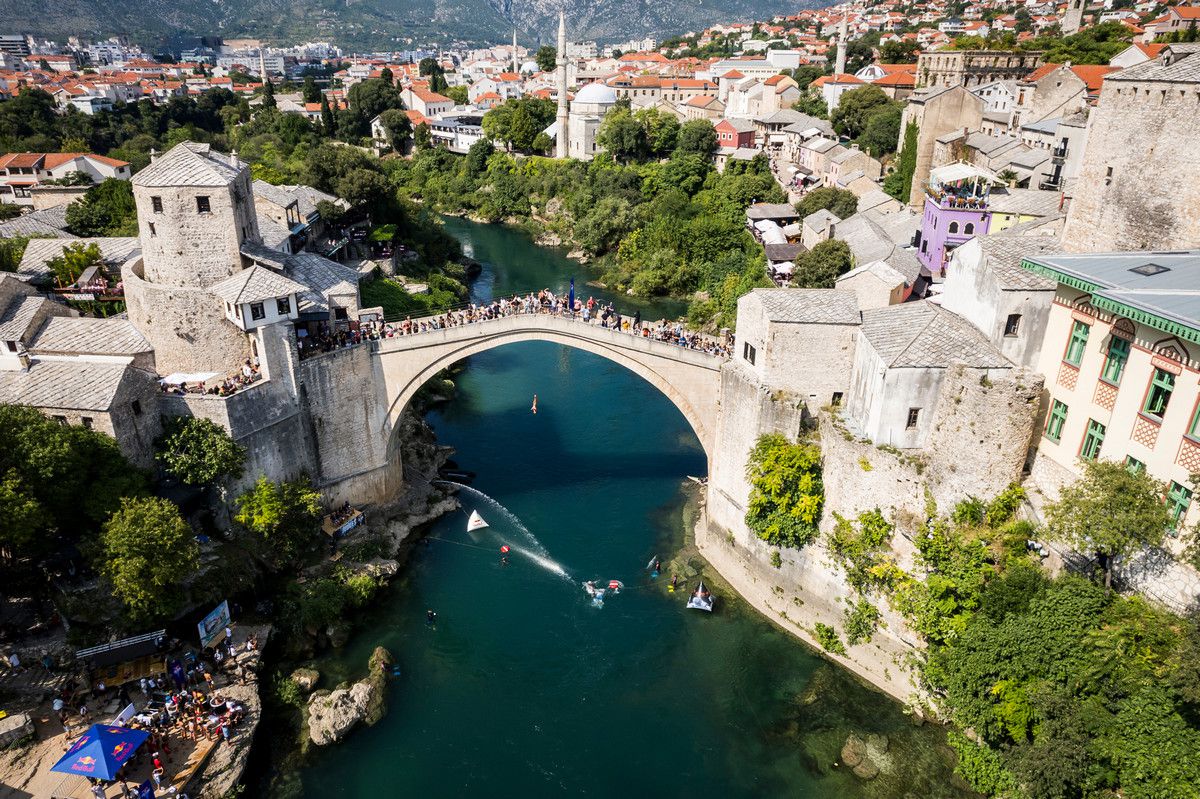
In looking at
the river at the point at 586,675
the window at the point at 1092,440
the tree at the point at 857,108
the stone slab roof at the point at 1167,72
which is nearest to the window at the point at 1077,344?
the window at the point at 1092,440

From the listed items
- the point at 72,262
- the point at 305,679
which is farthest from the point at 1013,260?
the point at 72,262

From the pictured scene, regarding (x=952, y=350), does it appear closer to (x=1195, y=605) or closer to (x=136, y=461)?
(x=1195, y=605)

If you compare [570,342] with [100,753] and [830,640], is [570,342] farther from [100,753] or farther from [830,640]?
[100,753]

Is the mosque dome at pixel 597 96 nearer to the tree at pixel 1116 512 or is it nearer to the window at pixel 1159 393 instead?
the window at pixel 1159 393

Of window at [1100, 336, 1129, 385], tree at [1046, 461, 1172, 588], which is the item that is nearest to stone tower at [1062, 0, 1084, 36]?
window at [1100, 336, 1129, 385]

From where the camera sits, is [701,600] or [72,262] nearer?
[701,600]

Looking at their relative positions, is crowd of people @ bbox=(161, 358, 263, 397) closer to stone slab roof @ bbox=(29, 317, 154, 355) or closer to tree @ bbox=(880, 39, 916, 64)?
stone slab roof @ bbox=(29, 317, 154, 355)
